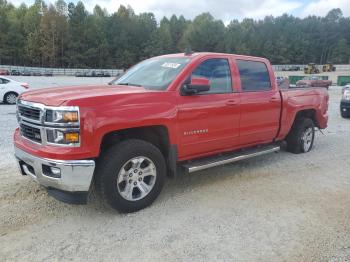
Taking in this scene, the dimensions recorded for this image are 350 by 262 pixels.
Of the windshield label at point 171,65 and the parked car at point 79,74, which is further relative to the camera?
the parked car at point 79,74

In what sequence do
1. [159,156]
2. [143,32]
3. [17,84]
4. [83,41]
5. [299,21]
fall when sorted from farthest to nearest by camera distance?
[299,21], [143,32], [83,41], [17,84], [159,156]

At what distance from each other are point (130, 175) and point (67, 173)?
76 cm

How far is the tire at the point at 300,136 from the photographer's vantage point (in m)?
6.55

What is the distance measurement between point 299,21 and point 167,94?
14213 centimetres

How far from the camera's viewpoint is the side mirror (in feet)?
13.6

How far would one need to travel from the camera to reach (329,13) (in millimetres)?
132875

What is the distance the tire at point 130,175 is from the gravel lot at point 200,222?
17 cm

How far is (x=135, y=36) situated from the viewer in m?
102

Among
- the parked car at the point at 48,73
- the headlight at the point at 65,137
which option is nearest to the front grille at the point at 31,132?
the headlight at the point at 65,137

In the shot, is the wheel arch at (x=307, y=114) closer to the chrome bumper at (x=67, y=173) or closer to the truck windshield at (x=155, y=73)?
the truck windshield at (x=155, y=73)

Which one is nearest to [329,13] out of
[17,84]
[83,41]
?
[83,41]

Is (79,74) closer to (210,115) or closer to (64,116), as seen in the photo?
(210,115)

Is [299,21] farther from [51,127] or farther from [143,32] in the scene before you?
[51,127]

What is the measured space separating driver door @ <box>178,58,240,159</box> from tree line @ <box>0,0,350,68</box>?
3560 inches
